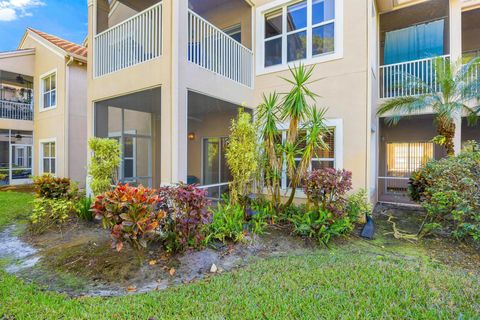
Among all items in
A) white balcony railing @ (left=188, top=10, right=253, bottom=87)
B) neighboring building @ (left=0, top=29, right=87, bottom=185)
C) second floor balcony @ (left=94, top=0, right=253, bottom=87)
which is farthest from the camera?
neighboring building @ (left=0, top=29, right=87, bottom=185)

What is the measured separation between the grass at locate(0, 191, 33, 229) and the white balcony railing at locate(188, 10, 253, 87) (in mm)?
7074

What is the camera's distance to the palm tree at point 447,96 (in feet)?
25.7

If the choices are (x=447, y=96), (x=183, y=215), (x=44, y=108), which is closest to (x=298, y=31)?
(x=447, y=96)

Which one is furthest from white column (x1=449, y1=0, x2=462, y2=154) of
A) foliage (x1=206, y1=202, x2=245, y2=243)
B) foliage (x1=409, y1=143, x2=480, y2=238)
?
foliage (x1=206, y1=202, x2=245, y2=243)

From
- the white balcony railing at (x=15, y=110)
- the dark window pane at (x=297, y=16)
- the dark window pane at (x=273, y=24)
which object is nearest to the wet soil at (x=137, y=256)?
the dark window pane at (x=297, y=16)

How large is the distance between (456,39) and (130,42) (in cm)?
1057

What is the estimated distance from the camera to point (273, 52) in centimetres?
888

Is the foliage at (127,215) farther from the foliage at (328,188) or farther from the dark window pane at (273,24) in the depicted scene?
the dark window pane at (273,24)

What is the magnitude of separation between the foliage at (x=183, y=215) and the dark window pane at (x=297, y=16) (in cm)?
687

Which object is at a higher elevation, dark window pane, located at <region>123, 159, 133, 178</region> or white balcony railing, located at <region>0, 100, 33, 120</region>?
white balcony railing, located at <region>0, 100, 33, 120</region>

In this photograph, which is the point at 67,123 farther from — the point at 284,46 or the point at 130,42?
the point at 284,46

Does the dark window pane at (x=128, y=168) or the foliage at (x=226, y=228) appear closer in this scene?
the foliage at (x=226, y=228)

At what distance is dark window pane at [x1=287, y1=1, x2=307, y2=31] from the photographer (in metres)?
8.21

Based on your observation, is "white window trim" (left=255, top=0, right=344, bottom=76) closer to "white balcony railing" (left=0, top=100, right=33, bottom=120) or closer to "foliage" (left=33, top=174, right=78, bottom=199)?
"foliage" (left=33, top=174, right=78, bottom=199)
